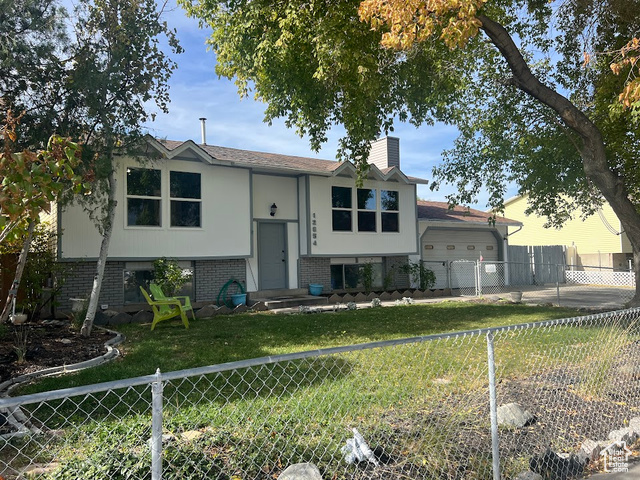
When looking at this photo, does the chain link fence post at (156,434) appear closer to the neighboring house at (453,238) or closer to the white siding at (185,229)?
the white siding at (185,229)

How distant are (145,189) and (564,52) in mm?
11104

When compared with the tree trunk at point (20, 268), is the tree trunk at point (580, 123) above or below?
above

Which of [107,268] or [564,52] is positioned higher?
[564,52]

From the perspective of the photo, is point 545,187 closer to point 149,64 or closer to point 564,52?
point 564,52

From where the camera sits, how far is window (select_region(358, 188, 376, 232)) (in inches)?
700

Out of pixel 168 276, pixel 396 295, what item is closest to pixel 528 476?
pixel 168 276

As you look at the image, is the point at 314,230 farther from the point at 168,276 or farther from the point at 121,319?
the point at 121,319

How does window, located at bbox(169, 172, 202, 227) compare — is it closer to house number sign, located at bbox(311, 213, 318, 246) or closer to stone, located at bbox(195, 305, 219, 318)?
stone, located at bbox(195, 305, 219, 318)

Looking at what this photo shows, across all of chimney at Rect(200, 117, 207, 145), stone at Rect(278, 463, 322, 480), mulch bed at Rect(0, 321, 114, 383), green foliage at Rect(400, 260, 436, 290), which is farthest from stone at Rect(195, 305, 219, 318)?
stone at Rect(278, 463, 322, 480)

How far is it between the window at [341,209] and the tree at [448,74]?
230 inches

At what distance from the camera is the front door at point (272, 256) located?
15.8 meters

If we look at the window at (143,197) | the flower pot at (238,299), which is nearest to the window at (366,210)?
the flower pot at (238,299)

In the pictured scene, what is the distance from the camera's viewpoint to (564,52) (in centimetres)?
1111

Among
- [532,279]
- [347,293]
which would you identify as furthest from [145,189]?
[532,279]
